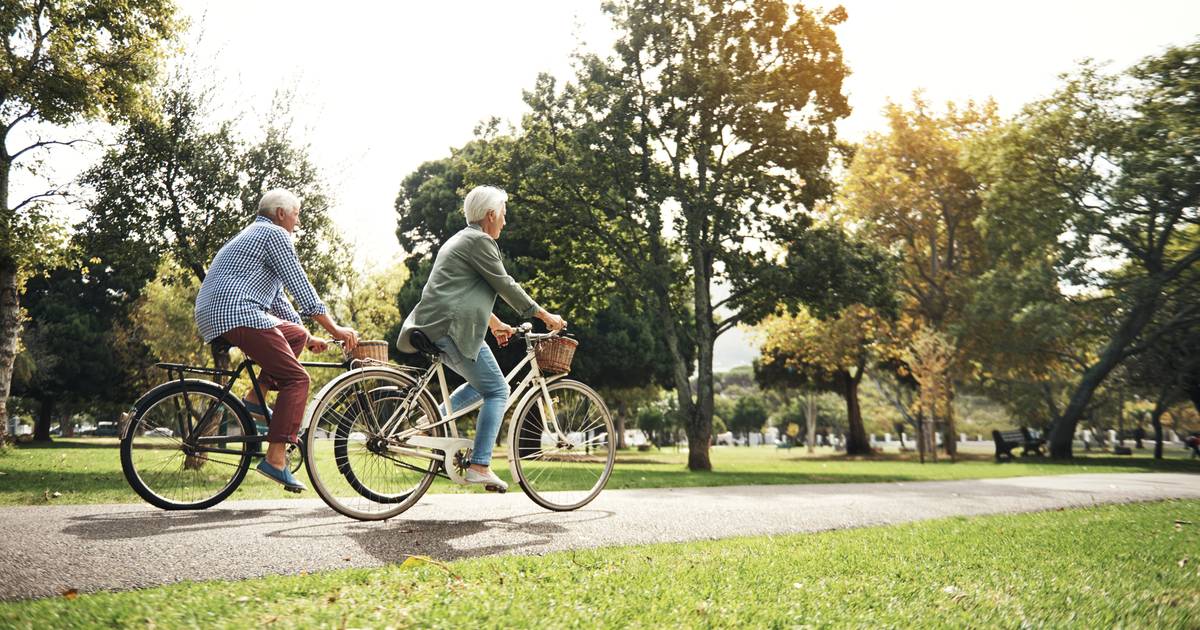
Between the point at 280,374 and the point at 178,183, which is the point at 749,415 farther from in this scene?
the point at 280,374

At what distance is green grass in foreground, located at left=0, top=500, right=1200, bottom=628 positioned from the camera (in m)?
2.44

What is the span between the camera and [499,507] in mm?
5660

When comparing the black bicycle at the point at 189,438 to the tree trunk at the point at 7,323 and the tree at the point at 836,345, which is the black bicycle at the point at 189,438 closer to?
the tree trunk at the point at 7,323

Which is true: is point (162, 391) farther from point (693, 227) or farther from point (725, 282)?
point (725, 282)

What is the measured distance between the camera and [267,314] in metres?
4.61

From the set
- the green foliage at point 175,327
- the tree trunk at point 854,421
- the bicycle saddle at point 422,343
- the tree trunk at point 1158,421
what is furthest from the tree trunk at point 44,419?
the tree trunk at point 1158,421

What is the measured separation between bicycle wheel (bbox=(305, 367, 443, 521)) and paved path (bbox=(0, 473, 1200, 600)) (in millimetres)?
172

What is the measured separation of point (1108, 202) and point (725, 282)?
62.4 feet

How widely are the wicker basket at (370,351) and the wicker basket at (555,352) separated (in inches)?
43.6

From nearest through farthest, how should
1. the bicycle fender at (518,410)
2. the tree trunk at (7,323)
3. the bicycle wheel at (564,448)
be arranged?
1. the bicycle fender at (518,410)
2. the bicycle wheel at (564,448)
3. the tree trunk at (7,323)

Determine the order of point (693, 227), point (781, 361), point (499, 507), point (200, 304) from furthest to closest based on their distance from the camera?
point (781, 361) < point (693, 227) < point (499, 507) < point (200, 304)

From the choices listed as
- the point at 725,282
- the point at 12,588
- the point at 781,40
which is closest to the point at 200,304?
the point at 12,588

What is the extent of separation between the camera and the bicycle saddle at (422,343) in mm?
4754

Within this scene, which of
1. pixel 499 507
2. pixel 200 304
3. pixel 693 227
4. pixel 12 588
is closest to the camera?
pixel 12 588
